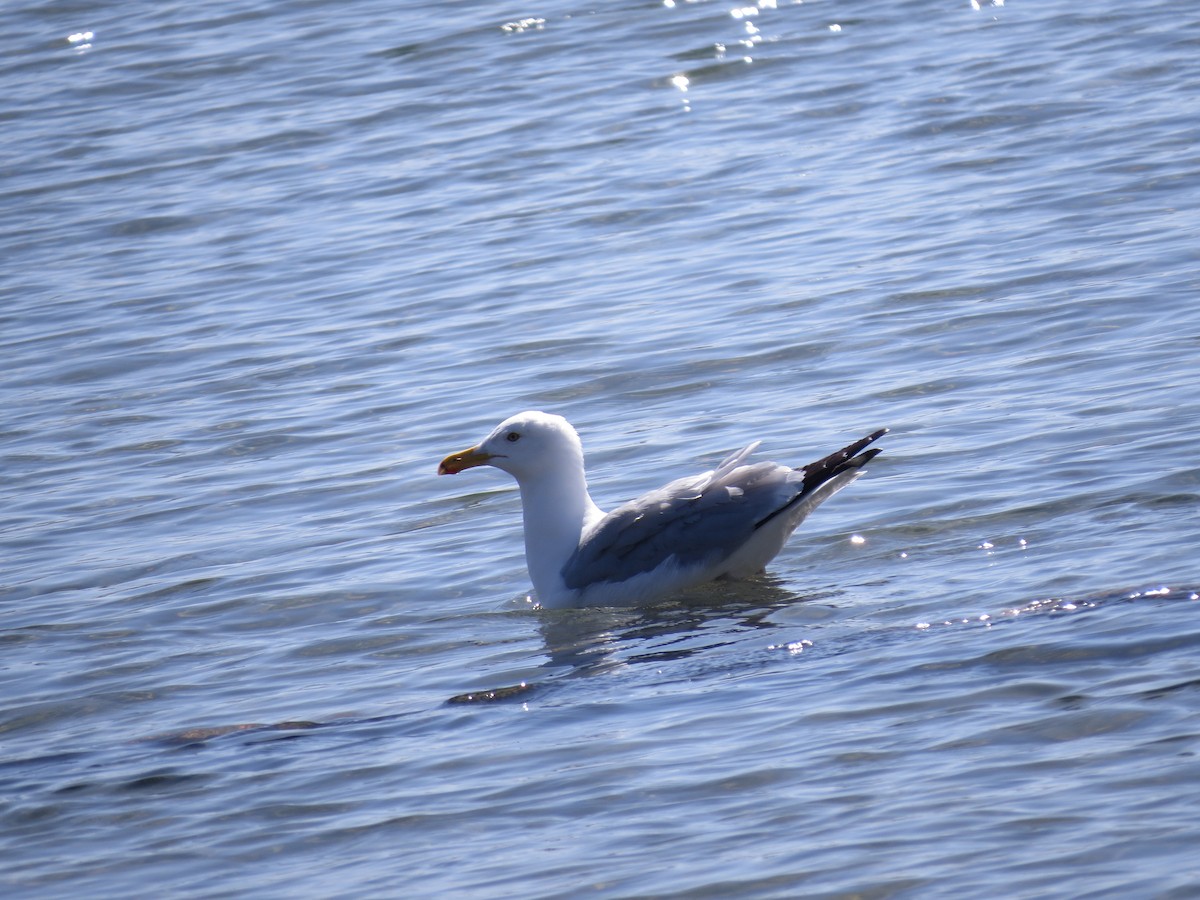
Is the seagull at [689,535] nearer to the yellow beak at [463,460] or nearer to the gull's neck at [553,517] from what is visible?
the gull's neck at [553,517]

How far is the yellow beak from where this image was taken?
26.4ft

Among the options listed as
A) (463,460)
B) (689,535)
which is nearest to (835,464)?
(689,535)

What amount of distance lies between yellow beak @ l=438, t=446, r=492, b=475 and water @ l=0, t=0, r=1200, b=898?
1.71ft

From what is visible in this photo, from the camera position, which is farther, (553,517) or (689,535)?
(553,517)

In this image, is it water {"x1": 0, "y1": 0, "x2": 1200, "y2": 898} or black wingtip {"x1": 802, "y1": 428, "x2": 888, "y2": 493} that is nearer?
water {"x1": 0, "y1": 0, "x2": 1200, "y2": 898}

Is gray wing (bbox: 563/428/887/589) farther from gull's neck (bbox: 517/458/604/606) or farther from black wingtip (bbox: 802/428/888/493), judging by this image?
gull's neck (bbox: 517/458/604/606)

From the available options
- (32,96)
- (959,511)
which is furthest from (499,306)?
(32,96)

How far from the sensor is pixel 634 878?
5004mm

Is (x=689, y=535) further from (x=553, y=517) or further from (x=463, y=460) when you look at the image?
(x=463, y=460)

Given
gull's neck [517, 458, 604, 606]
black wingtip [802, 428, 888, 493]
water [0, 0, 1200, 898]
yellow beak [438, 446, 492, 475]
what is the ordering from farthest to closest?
yellow beak [438, 446, 492, 475] < gull's neck [517, 458, 604, 606] < black wingtip [802, 428, 888, 493] < water [0, 0, 1200, 898]

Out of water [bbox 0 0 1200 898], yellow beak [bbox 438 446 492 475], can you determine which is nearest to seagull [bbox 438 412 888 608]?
water [bbox 0 0 1200 898]

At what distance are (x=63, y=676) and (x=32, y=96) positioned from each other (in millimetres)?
14834

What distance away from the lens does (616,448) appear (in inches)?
377

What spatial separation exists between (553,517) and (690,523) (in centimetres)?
73
